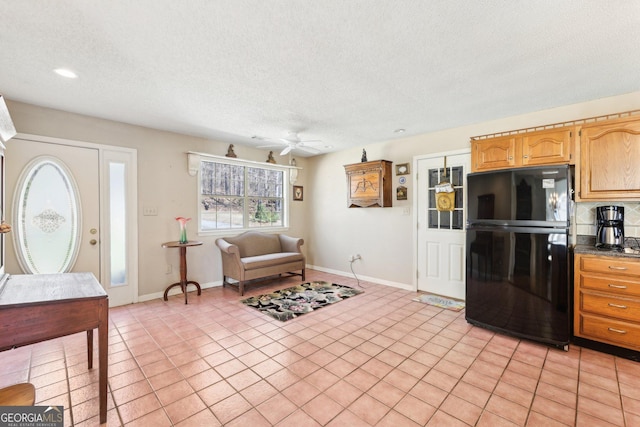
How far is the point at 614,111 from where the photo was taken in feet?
9.35

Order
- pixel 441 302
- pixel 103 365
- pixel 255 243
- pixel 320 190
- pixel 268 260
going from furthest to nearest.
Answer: pixel 320 190
pixel 255 243
pixel 268 260
pixel 441 302
pixel 103 365

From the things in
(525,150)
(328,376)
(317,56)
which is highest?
(317,56)

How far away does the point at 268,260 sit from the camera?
4453 mm

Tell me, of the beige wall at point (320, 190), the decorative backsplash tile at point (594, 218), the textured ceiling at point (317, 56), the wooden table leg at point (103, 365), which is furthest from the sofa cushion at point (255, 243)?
the decorative backsplash tile at point (594, 218)

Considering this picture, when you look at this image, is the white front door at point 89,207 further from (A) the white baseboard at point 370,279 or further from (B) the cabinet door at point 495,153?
(B) the cabinet door at point 495,153

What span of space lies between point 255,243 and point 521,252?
385 cm

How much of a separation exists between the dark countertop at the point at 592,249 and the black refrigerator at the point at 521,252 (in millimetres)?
169

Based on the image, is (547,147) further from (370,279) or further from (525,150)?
(370,279)

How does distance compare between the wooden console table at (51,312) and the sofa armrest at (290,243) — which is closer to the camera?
the wooden console table at (51,312)

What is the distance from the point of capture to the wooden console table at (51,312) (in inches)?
54.9

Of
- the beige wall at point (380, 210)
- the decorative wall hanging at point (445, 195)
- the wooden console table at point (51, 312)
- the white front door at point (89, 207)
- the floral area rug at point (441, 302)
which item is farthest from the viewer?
the decorative wall hanging at point (445, 195)

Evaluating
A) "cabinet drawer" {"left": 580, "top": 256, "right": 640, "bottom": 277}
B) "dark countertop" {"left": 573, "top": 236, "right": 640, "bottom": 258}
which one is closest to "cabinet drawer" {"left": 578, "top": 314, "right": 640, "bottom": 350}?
"cabinet drawer" {"left": 580, "top": 256, "right": 640, "bottom": 277}

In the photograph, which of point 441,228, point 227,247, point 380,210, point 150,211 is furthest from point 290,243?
point 441,228

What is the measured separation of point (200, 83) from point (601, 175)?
12.6 feet
